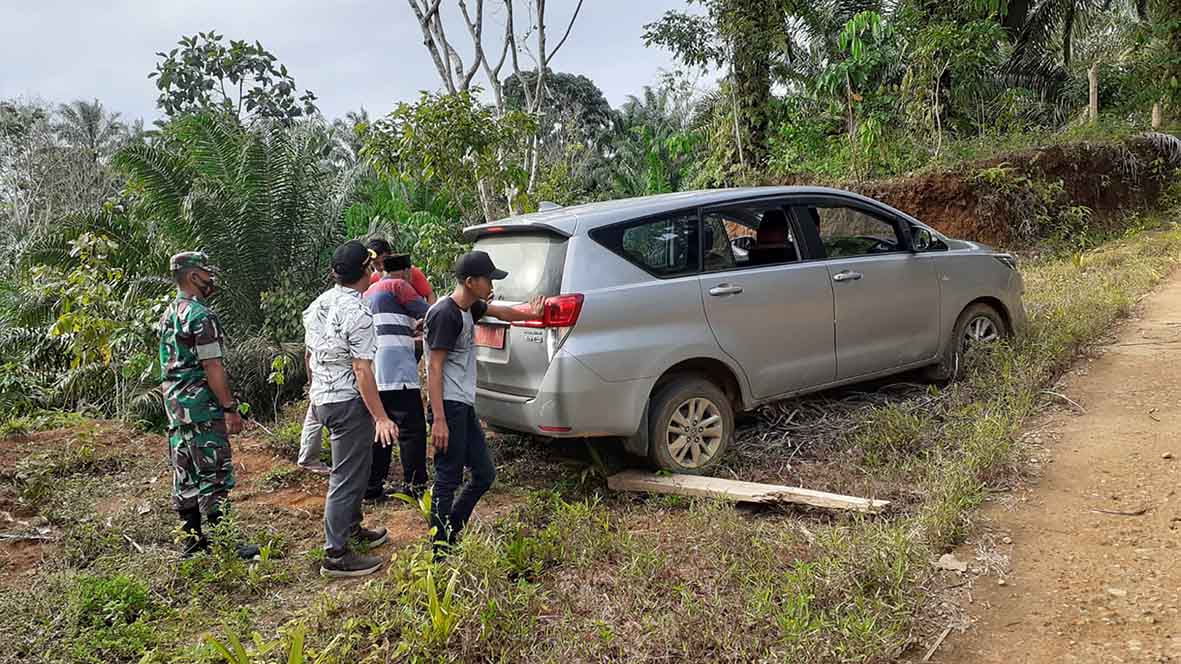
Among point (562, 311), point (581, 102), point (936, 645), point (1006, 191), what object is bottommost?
point (936, 645)

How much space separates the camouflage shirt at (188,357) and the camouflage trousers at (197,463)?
0.06 m

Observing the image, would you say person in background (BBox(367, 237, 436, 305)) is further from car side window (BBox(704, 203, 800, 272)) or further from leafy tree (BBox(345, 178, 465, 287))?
car side window (BBox(704, 203, 800, 272))

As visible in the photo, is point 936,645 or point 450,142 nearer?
point 936,645

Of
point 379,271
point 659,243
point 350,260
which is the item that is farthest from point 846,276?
point 350,260

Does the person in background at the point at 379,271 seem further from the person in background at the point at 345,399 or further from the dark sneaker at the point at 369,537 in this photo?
the dark sneaker at the point at 369,537

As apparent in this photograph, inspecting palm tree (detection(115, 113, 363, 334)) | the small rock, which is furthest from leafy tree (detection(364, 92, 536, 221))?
the small rock

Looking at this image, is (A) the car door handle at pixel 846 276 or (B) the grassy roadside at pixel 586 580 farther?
(A) the car door handle at pixel 846 276

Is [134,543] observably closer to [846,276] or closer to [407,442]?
[407,442]

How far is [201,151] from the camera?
30.9 feet

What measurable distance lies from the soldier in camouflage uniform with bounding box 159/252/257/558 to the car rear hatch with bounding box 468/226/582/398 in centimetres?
143

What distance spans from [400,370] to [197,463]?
46.9 inches

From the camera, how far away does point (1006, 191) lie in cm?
1232

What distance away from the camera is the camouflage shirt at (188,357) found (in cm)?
426

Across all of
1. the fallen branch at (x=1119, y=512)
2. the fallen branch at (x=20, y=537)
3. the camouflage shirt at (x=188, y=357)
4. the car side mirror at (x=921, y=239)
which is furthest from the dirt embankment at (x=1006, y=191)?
the fallen branch at (x=20, y=537)
